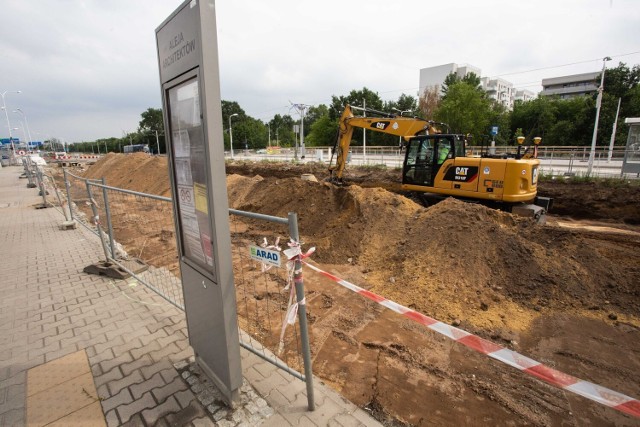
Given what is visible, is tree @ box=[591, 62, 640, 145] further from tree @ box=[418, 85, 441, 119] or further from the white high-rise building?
the white high-rise building

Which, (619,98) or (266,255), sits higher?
(619,98)

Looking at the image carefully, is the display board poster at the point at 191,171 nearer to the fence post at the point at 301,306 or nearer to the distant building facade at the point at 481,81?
the fence post at the point at 301,306

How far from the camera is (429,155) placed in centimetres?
970

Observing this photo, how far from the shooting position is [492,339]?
429cm

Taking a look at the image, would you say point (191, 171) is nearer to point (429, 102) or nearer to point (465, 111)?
point (465, 111)

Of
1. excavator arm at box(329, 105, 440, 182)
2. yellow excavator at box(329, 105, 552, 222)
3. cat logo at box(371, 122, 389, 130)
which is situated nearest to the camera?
yellow excavator at box(329, 105, 552, 222)

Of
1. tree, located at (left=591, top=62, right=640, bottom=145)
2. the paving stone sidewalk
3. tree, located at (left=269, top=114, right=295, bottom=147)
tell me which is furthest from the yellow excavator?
tree, located at (left=269, top=114, right=295, bottom=147)

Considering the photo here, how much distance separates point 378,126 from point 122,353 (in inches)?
415

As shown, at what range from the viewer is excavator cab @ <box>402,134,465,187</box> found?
9219mm

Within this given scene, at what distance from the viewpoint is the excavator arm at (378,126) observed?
1095 cm

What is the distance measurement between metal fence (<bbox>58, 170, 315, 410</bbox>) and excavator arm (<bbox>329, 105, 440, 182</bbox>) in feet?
17.0

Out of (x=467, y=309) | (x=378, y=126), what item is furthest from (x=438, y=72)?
(x=467, y=309)

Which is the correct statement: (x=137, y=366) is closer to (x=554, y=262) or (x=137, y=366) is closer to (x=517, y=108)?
(x=554, y=262)

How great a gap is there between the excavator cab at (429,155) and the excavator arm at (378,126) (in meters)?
1.05
